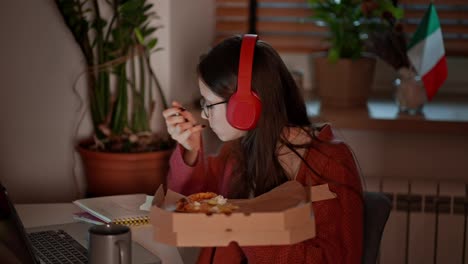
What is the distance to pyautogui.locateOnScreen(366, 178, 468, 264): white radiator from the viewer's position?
250 centimetres

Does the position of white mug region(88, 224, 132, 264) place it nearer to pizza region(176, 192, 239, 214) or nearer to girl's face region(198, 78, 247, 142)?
pizza region(176, 192, 239, 214)

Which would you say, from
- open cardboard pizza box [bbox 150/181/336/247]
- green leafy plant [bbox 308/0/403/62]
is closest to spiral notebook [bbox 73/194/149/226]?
open cardboard pizza box [bbox 150/181/336/247]

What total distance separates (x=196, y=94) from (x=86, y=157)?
1.71 ft

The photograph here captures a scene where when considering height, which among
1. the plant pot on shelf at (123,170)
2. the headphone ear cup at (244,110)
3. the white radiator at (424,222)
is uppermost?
the headphone ear cup at (244,110)

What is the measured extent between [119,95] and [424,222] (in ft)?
3.44

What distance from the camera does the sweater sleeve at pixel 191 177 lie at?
1.87 m

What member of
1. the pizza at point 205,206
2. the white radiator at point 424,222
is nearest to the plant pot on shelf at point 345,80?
the white radiator at point 424,222

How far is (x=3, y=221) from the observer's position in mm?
1403

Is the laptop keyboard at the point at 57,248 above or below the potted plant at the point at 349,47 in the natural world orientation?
below

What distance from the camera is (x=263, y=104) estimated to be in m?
1.61

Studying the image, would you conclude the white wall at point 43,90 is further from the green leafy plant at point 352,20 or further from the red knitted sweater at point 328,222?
the red knitted sweater at point 328,222

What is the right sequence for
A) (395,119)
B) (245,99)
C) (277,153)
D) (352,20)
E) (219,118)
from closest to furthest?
(245,99), (219,118), (277,153), (395,119), (352,20)

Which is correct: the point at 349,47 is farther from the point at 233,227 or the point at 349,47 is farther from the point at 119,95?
the point at 233,227

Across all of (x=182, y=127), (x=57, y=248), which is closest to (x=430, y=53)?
(x=182, y=127)
